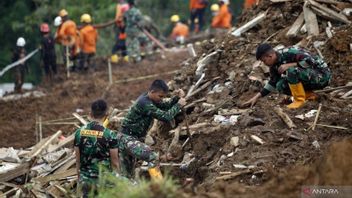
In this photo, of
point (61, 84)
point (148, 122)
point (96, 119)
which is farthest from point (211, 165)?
point (61, 84)

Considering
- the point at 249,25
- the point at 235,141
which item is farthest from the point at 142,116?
the point at 249,25

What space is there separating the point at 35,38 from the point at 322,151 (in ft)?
56.0

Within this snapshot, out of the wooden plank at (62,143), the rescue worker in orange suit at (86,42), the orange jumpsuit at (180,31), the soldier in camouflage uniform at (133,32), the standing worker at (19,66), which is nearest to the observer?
the wooden plank at (62,143)

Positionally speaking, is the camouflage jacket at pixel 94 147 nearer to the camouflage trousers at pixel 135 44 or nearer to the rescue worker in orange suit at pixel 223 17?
the camouflage trousers at pixel 135 44

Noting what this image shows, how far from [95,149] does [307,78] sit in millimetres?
3533

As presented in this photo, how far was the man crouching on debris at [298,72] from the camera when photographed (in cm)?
1142

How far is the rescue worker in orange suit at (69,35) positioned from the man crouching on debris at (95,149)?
1301 cm

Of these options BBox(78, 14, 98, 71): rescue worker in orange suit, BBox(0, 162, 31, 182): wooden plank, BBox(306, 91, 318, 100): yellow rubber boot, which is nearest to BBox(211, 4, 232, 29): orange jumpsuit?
BBox(78, 14, 98, 71): rescue worker in orange suit

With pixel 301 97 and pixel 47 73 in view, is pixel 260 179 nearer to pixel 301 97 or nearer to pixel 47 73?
pixel 301 97

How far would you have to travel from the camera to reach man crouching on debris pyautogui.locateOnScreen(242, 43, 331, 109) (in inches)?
450

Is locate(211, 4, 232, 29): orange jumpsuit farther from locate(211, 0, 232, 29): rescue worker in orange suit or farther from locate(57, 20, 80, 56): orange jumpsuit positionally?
locate(57, 20, 80, 56): orange jumpsuit

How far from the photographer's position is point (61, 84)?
72.7ft

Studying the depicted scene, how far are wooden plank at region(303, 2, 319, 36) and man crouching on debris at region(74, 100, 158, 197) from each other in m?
4.96

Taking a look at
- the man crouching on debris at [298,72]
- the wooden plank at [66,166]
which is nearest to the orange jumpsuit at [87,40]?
the wooden plank at [66,166]
